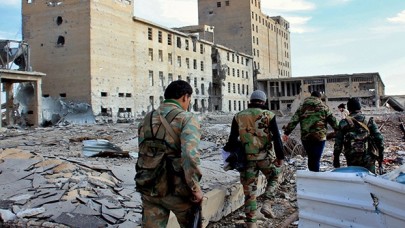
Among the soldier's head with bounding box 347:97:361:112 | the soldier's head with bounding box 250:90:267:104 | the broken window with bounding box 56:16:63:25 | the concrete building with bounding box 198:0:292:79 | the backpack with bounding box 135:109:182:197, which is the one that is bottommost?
the backpack with bounding box 135:109:182:197

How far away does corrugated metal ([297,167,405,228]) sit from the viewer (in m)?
2.72

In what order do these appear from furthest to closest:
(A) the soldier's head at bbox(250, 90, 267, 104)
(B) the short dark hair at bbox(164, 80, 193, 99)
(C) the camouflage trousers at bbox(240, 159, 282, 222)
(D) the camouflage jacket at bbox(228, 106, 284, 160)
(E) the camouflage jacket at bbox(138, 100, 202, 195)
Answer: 1. (A) the soldier's head at bbox(250, 90, 267, 104)
2. (D) the camouflage jacket at bbox(228, 106, 284, 160)
3. (C) the camouflage trousers at bbox(240, 159, 282, 222)
4. (B) the short dark hair at bbox(164, 80, 193, 99)
5. (E) the camouflage jacket at bbox(138, 100, 202, 195)

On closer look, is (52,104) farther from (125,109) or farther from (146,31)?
(146,31)

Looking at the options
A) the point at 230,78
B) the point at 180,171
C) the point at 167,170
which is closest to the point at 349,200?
the point at 180,171

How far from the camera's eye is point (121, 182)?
5754mm

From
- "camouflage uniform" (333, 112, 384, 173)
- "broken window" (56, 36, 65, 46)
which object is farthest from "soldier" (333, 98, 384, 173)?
"broken window" (56, 36, 65, 46)

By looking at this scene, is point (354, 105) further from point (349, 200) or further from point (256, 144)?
point (349, 200)

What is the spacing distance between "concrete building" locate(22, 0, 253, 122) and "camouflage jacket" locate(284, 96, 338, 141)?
86.7ft

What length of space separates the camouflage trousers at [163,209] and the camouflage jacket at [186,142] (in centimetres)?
11

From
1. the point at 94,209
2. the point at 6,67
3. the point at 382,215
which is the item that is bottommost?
the point at 94,209

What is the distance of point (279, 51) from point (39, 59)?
51.3 m

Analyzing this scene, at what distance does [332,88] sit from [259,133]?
49565 mm

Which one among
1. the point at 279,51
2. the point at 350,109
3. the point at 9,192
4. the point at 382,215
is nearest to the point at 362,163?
the point at 350,109

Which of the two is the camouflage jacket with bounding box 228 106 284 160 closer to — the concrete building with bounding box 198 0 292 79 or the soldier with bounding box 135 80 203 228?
the soldier with bounding box 135 80 203 228
